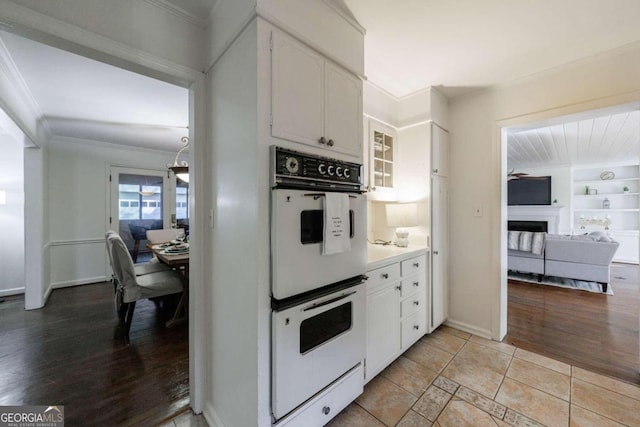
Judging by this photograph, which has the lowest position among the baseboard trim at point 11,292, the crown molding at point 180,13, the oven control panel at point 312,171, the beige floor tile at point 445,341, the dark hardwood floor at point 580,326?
the beige floor tile at point 445,341

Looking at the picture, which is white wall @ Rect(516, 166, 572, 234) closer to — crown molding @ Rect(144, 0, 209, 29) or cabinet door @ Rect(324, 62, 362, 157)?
cabinet door @ Rect(324, 62, 362, 157)

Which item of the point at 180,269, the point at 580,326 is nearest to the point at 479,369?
the point at 580,326

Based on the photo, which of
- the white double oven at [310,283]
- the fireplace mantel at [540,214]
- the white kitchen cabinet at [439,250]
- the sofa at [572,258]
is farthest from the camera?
the fireplace mantel at [540,214]

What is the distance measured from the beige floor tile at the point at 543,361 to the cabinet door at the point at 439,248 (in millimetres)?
681

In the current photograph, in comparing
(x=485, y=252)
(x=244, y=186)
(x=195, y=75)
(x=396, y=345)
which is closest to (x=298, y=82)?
(x=244, y=186)

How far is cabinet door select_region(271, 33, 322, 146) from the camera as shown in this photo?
4.02 feet

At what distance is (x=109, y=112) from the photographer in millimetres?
3062

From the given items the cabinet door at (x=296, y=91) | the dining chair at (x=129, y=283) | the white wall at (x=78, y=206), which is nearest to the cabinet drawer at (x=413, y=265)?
the cabinet door at (x=296, y=91)

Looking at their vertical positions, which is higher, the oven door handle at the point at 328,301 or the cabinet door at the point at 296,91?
the cabinet door at the point at 296,91

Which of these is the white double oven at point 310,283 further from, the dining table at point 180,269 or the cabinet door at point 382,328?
the dining table at point 180,269

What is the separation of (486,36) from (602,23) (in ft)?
2.29

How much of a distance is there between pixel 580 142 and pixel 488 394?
5177mm

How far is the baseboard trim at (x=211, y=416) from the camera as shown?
57.5 inches

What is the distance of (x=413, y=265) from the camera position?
7.47 feet
